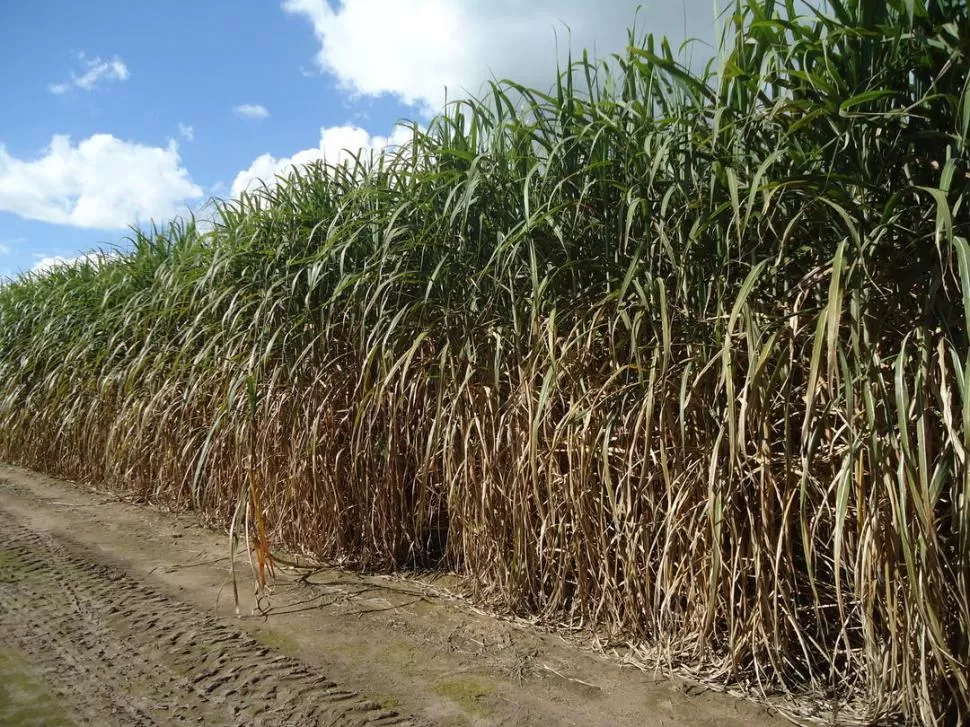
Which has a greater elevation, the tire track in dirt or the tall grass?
the tall grass

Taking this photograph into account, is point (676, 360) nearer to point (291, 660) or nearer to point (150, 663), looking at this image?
point (291, 660)

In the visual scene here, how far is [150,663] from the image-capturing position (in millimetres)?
2549

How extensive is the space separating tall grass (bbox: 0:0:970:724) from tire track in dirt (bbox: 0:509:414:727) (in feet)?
1.52

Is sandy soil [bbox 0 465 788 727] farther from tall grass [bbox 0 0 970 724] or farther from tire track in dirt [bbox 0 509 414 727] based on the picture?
tall grass [bbox 0 0 970 724]

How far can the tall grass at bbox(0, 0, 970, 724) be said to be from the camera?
1895 millimetres

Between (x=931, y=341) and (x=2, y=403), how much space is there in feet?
Result: 24.6

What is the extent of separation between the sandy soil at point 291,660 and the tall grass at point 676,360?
199mm

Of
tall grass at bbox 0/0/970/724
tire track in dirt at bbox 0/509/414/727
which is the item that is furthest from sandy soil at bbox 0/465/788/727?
tall grass at bbox 0/0/970/724

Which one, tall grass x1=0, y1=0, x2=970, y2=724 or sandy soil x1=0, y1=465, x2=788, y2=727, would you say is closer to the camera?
tall grass x1=0, y1=0, x2=970, y2=724

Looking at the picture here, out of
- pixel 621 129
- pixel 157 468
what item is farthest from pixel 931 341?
pixel 157 468

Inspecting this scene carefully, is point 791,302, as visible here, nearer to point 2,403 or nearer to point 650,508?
point 650,508

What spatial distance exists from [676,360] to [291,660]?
4.86 ft

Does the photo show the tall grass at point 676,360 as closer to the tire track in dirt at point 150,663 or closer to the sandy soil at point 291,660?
the sandy soil at point 291,660

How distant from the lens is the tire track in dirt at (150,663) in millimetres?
2193
